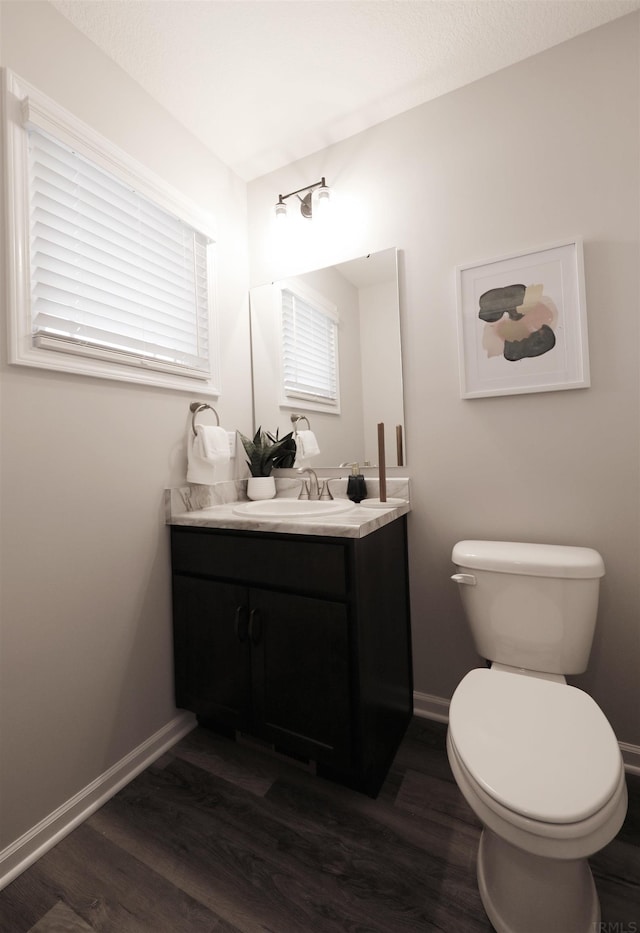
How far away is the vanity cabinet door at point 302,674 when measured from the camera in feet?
4.18

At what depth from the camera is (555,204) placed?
58.6 inches

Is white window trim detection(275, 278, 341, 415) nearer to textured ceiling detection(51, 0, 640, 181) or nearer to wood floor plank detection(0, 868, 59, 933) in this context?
textured ceiling detection(51, 0, 640, 181)

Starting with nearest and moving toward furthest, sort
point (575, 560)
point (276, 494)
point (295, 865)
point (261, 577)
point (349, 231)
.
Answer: point (295, 865)
point (575, 560)
point (261, 577)
point (349, 231)
point (276, 494)

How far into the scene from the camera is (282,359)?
2.06m

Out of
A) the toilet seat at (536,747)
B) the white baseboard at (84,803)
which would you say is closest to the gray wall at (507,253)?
the toilet seat at (536,747)

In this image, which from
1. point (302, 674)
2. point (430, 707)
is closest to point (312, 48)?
point (302, 674)

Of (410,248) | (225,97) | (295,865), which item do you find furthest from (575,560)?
(225,97)

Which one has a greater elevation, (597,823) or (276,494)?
(276,494)

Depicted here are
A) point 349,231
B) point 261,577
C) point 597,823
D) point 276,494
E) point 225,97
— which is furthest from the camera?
point 276,494

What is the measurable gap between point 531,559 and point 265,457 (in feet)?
3.94

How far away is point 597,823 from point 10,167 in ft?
6.79

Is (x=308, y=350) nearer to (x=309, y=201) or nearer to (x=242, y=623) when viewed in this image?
(x=309, y=201)

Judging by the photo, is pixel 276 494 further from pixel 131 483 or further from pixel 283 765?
pixel 283 765

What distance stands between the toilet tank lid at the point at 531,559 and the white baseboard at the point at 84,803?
4.21 ft
